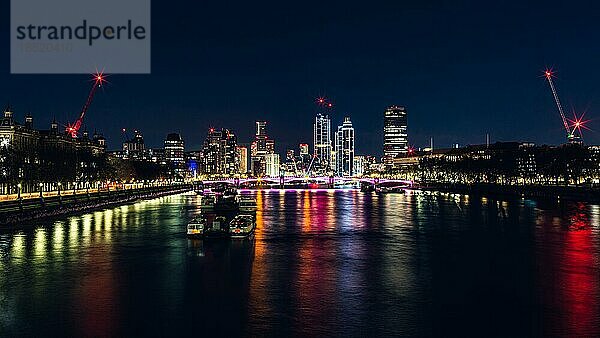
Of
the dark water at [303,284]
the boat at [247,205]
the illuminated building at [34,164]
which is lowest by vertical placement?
the dark water at [303,284]

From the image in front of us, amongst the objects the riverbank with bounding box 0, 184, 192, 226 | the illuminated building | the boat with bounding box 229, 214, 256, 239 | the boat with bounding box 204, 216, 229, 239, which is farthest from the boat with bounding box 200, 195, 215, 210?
the boat with bounding box 204, 216, 229, 239

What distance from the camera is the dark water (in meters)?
22.2

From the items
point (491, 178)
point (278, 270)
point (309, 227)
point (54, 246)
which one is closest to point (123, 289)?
point (278, 270)

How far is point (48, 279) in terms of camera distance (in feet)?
103

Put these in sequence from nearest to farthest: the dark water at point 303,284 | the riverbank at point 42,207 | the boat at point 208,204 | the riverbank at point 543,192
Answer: the dark water at point 303,284 < the riverbank at point 42,207 < the boat at point 208,204 < the riverbank at point 543,192

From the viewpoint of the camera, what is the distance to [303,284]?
2983 centimetres

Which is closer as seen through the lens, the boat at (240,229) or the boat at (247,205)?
the boat at (240,229)

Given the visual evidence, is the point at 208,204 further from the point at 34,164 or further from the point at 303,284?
the point at 303,284

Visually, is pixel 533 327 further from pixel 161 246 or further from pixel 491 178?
pixel 491 178

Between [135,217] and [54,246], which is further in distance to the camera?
[135,217]

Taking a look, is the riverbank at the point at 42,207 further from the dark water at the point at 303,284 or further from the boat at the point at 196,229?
the boat at the point at 196,229

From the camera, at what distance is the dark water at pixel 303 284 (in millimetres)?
22188

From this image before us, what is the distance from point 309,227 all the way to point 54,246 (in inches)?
1067

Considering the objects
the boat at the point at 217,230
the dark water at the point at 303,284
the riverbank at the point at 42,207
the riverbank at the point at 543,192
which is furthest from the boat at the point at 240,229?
the riverbank at the point at 543,192
